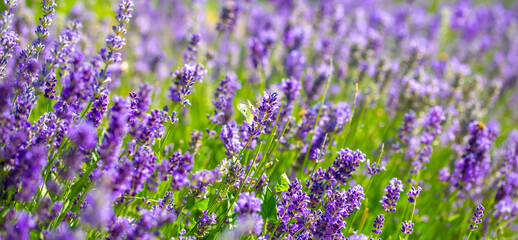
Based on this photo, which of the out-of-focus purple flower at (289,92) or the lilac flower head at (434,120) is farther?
the lilac flower head at (434,120)

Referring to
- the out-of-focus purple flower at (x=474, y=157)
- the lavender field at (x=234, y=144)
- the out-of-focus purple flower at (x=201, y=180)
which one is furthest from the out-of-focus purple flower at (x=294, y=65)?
the out-of-focus purple flower at (x=201, y=180)

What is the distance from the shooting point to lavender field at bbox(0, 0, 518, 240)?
6.05ft

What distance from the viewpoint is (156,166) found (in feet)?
6.73

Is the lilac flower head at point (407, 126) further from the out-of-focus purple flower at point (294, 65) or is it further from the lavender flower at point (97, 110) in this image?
the lavender flower at point (97, 110)

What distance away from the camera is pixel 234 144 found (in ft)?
8.11

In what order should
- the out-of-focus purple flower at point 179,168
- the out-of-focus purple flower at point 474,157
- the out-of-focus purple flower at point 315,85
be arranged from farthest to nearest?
the out-of-focus purple flower at point 315,85 → the out-of-focus purple flower at point 474,157 → the out-of-focus purple flower at point 179,168

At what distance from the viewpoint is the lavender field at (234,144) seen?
184 cm

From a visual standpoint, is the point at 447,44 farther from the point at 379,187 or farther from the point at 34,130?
the point at 34,130

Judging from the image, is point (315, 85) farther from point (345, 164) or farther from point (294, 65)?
point (345, 164)

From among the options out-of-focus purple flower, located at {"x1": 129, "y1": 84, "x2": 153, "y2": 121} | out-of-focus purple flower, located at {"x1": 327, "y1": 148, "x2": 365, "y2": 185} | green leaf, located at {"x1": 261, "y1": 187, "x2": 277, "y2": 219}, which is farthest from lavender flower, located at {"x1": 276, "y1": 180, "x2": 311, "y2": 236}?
out-of-focus purple flower, located at {"x1": 129, "y1": 84, "x2": 153, "y2": 121}

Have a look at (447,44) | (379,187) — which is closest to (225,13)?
(379,187)

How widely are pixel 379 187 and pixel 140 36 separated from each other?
425 cm

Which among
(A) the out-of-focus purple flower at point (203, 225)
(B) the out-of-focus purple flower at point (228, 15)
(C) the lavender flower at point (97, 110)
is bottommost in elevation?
(A) the out-of-focus purple flower at point (203, 225)

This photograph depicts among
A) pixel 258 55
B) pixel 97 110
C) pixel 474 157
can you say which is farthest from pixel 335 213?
pixel 258 55
